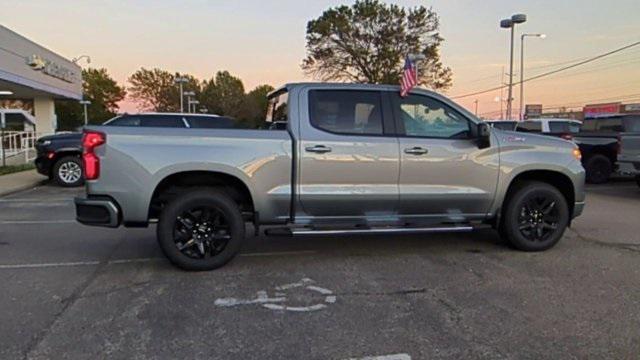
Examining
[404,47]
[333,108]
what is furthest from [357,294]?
[404,47]

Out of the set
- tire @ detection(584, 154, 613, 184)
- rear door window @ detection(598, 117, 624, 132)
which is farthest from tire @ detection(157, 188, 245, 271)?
rear door window @ detection(598, 117, 624, 132)

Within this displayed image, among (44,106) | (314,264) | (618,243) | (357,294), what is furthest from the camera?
(44,106)

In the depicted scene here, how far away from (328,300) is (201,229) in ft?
5.50

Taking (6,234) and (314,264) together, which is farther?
(6,234)

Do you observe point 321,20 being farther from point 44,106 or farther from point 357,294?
point 357,294

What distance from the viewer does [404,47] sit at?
1713 inches

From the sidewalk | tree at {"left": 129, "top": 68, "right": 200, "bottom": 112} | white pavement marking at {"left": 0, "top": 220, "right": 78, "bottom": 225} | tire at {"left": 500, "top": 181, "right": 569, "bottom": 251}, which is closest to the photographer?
tire at {"left": 500, "top": 181, "right": 569, "bottom": 251}

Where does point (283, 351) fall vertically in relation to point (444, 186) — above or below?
below


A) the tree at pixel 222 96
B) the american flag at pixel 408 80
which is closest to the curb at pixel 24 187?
the american flag at pixel 408 80

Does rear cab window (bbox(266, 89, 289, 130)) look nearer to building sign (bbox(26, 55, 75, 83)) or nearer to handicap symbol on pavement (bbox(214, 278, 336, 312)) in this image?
handicap symbol on pavement (bbox(214, 278, 336, 312))

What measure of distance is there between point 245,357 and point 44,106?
33.1 metres

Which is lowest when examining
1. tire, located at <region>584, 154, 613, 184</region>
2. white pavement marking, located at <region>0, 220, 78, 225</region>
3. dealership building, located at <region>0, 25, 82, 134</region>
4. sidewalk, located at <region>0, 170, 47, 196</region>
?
white pavement marking, located at <region>0, 220, 78, 225</region>

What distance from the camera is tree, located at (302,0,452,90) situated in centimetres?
4319

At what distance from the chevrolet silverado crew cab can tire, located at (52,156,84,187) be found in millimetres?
9108
